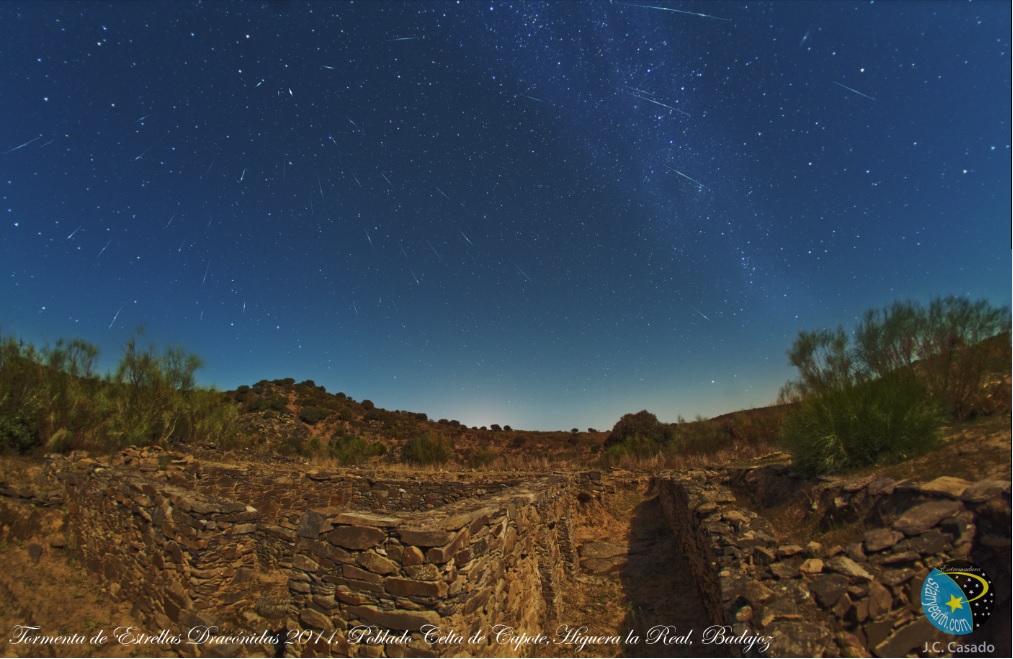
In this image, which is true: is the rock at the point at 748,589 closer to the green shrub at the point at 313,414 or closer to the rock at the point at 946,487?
the rock at the point at 946,487

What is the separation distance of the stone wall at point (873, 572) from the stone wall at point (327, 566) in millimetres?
2848

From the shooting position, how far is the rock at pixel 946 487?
4930 millimetres

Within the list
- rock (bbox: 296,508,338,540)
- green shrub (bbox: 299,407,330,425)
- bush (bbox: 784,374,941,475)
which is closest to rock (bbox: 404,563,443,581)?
rock (bbox: 296,508,338,540)

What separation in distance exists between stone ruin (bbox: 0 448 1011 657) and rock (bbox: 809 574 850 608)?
0.04 ft

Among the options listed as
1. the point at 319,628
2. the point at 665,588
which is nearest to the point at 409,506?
the point at 665,588

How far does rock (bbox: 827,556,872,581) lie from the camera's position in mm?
4402

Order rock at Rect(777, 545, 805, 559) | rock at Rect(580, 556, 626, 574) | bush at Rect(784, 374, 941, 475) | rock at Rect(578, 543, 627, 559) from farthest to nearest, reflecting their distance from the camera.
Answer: rock at Rect(578, 543, 627, 559) → rock at Rect(580, 556, 626, 574) → bush at Rect(784, 374, 941, 475) → rock at Rect(777, 545, 805, 559)

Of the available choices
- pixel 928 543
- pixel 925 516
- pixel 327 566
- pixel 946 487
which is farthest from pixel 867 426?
pixel 327 566

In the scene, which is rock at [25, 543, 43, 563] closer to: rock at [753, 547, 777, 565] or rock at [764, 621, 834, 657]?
rock at [764, 621, 834, 657]

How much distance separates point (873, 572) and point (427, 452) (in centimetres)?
2185

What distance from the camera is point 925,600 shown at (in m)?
4.32

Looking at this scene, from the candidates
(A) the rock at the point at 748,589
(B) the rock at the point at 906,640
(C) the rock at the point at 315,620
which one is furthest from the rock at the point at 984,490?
(C) the rock at the point at 315,620

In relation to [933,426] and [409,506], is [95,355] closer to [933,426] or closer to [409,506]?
[409,506]

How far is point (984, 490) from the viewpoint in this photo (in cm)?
467
